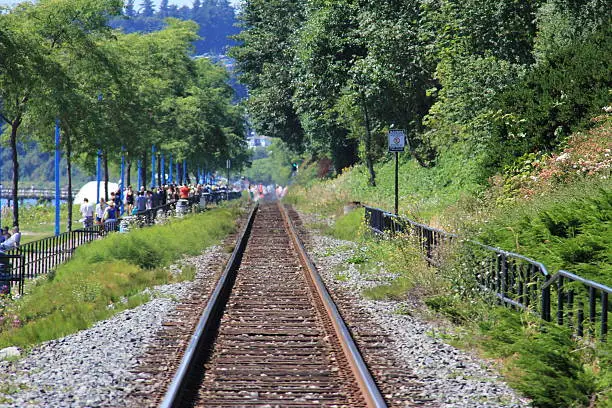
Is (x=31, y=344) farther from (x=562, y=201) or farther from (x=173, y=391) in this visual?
(x=562, y=201)

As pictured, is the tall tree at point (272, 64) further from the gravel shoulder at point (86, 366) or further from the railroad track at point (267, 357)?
the gravel shoulder at point (86, 366)

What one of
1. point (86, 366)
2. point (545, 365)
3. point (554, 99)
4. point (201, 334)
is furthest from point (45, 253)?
point (545, 365)

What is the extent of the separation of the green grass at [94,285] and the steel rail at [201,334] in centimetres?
127

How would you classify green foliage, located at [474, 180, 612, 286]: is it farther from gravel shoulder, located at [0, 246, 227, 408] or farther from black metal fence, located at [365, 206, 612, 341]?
gravel shoulder, located at [0, 246, 227, 408]

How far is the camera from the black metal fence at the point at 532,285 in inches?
379

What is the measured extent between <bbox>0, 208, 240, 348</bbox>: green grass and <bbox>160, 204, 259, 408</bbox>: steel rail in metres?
1.27

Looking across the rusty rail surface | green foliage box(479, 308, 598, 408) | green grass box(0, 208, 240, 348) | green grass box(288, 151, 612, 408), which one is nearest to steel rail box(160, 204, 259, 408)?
the rusty rail surface

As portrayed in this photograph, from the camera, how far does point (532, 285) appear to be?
38.5ft

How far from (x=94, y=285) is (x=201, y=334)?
644cm

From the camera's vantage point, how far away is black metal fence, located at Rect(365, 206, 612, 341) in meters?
9.62

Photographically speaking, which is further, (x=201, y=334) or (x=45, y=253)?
(x=45, y=253)

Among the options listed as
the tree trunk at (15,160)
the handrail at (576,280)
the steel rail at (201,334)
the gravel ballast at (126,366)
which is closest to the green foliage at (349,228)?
the steel rail at (201,334)

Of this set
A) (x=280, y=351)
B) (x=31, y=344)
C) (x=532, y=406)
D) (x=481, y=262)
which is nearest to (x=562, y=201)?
(x=481, y=262)

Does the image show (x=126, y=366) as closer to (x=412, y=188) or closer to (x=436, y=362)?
(x=436, y=362)
